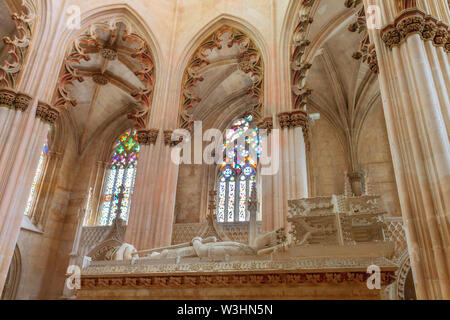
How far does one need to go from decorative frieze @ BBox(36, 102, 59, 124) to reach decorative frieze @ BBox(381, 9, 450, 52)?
7.52 m

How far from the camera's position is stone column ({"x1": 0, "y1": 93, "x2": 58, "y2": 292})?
7.44 meters

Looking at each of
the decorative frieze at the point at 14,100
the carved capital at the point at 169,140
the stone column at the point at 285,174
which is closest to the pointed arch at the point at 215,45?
the carved capital at the point at 169,140

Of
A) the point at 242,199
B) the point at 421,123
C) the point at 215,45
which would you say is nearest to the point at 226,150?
the point at 242,199

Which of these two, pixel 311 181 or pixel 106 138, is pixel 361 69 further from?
pixel 106 138

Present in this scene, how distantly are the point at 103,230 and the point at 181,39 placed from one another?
788 centimetres

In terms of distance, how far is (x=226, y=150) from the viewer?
1520cm

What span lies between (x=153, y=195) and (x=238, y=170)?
20.1 feet

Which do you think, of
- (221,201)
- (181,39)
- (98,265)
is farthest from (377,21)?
(221,201)

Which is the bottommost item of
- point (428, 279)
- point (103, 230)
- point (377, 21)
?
point (428, 279)

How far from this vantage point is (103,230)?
14.0 metres

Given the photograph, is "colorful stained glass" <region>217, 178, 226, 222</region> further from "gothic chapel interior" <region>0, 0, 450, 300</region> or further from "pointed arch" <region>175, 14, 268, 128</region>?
"pointed arch" <region>175, 14, 268, 128</region>

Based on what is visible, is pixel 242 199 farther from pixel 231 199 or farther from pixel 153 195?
pixel 153 195

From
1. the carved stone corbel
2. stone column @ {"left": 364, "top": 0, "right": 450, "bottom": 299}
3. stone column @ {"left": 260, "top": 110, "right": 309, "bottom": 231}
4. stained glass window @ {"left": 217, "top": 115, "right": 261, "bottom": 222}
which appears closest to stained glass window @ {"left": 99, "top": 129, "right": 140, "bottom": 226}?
stained glass window @ {"left": 217, "top": 115, "right": 261, "bottom": 222}

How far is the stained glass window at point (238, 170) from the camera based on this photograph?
13836 mm
